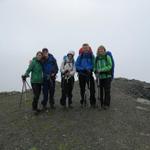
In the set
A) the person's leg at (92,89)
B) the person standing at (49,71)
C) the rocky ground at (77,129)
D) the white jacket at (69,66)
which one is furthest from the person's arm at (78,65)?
the rocky ground at (77,129)

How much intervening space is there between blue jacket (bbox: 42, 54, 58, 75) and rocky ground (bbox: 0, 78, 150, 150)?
188cm

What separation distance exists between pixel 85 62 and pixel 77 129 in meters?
3.60

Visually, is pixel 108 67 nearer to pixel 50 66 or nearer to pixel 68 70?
pixel 68 70

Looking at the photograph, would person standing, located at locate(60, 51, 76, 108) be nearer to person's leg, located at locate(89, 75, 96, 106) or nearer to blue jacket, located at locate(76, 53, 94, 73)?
blue jacket, located at locate(76, 53, 94, 73)

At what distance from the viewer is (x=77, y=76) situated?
20.6 meters

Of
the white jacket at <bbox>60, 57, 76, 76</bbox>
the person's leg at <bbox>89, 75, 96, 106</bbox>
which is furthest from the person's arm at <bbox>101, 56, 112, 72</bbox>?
the white jacket at <bbox>60, 57, 76, 76</bbox>

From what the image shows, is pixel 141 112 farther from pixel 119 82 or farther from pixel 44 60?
pixel 119 82

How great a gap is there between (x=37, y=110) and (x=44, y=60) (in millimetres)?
2282

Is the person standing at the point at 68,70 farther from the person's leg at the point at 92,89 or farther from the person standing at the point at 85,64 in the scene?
the person's leg at the point at 92,89

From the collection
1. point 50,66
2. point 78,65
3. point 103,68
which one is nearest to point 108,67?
point 103,68

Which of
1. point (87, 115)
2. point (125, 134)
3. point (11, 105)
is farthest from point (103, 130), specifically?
point (11, 105)

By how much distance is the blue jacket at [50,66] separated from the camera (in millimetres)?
19797

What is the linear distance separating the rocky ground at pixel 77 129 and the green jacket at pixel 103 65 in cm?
168

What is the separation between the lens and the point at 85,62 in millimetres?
20109
